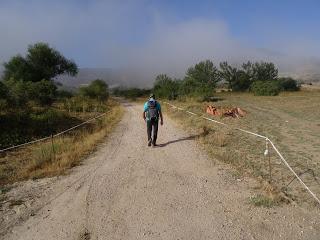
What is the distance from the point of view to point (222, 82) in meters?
86.9

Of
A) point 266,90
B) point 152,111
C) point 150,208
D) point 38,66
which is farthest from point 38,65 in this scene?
point 150,208

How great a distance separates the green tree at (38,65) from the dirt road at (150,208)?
1865 inches

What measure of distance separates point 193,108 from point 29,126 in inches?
581

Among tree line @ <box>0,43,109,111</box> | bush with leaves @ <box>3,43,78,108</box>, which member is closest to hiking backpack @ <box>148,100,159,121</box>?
tree line @ <box>0,43,109,111</box>

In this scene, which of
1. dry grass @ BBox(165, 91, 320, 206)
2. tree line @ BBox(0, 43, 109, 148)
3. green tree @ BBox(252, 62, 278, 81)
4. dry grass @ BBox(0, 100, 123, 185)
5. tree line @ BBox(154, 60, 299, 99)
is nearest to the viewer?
dry grass @ BBox(165, 91, 320, 206)

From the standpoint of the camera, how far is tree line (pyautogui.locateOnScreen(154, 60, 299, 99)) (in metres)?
50.1

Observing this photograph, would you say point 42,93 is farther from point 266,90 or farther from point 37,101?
point 266,90

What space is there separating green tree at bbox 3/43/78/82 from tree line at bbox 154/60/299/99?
49.2 feet

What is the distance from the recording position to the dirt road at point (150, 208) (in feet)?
22.8

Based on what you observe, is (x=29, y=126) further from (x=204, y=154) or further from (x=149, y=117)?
(x=204, y=154)

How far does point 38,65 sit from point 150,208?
54.8 m

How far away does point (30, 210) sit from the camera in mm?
8273

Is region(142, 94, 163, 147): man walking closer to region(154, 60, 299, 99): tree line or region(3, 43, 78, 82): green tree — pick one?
region(154, 60, 299, 99): tree line

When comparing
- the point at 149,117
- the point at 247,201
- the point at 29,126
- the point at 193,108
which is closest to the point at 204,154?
the point at 149,117
